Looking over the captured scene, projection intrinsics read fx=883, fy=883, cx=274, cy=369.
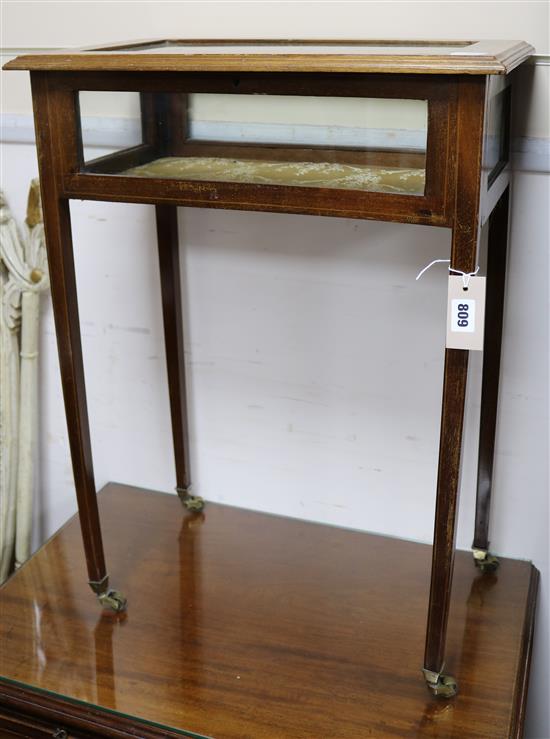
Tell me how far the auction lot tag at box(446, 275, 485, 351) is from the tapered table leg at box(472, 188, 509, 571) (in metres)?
0.34

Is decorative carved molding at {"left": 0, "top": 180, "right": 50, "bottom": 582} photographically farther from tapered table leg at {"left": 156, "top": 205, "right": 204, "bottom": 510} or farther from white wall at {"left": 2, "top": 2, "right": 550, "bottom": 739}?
tapered table leg at {"left": 156, "top": 205, "right": 204, "bottom": 510}

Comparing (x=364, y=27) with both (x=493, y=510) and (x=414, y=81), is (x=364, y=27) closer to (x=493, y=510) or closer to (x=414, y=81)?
(x=414, y=81)

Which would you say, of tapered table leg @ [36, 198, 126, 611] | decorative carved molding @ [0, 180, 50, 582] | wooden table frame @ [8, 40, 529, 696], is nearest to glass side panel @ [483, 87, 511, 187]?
wooden table frame @ [8, 40, 529, 696]

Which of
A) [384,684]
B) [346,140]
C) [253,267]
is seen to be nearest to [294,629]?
[384,684]

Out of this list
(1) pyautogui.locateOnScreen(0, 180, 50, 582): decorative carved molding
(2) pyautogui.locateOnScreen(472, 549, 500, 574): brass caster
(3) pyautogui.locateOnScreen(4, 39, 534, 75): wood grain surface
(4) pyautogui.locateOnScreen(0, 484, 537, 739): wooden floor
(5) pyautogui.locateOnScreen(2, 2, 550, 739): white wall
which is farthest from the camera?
(1) pyautogui.locateOnScreen(0, 180, 50, 582): decorative carved molding

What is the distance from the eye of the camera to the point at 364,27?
1.30m

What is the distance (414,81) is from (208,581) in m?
0.88

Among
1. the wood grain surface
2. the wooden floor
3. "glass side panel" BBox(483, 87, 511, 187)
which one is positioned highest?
the wood grain surface

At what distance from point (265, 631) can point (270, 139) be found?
2.39ft

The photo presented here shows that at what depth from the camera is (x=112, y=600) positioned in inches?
54.8

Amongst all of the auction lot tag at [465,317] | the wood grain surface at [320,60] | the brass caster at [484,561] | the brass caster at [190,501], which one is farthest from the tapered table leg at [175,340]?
the auction lot tag at [465,317]

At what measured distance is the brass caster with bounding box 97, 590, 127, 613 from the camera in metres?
1.39

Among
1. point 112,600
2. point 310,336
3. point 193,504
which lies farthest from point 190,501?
point 310,336

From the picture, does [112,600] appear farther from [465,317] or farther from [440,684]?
[465,317]
